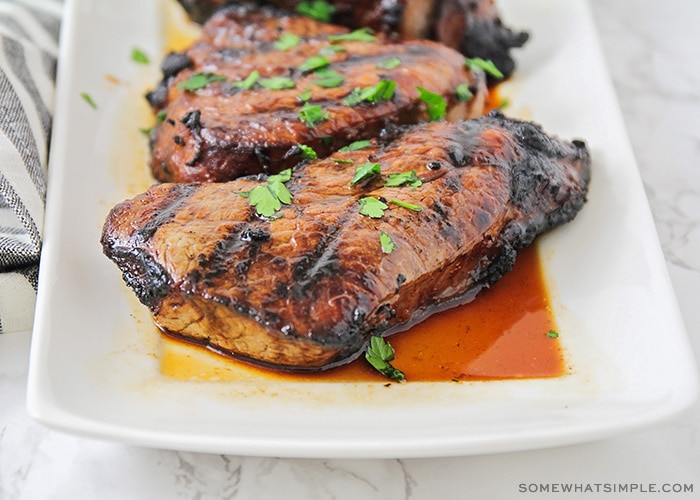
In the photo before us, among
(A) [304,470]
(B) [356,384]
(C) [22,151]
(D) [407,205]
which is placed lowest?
(A) [304,470]

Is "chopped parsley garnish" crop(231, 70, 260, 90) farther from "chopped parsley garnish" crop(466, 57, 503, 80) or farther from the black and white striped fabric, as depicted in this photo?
"chopped parsley garnish" crop(466, 57, 503, 80)

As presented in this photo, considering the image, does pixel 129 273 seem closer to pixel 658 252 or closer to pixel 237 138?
pixel 237 138

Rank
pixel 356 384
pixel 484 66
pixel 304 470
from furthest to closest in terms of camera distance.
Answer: pixel 484 66 < pixel 356 384 < pixel 304 470

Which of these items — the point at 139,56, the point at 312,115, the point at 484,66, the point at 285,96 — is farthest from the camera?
the point at 139,56

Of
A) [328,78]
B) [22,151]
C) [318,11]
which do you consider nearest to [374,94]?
[328,78]

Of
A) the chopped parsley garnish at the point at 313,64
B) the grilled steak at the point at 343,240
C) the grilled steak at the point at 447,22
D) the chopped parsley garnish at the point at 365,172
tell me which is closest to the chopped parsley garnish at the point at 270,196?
the grilled steak at the point at 343,240

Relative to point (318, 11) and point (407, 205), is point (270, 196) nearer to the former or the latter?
point (407, 205)

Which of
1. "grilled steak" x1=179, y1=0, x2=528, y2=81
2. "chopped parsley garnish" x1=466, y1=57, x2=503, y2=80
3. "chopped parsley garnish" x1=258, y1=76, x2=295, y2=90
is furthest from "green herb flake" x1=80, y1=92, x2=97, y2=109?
"chopped parsley garnish" x1=466, y1=57, x2=503, y2=80

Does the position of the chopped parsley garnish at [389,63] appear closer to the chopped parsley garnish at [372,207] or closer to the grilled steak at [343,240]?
the grilled steak at [343,240]
